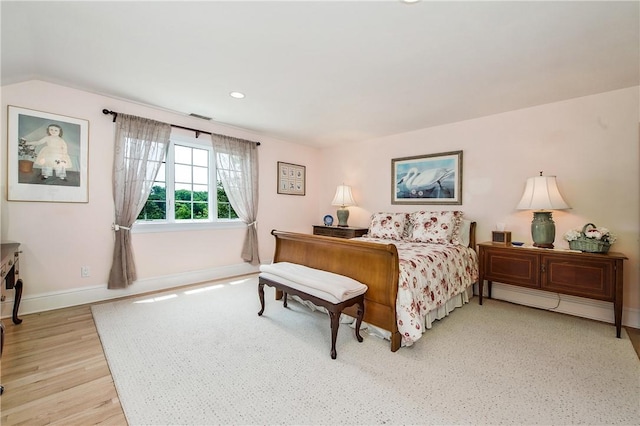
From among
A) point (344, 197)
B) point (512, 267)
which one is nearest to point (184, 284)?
point (344, 197)

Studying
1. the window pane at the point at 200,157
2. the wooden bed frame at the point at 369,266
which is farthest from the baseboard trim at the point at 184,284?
the wooden bed frame at the point at 369,266

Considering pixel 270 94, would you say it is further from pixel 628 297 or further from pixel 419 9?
pixel 628 297

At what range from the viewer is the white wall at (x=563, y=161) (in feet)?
9.17

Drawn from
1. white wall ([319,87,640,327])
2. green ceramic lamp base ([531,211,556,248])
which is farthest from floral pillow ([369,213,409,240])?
green ceramic lamp base ([531,211,556,248])

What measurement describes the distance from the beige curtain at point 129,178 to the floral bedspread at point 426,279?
10.2 ft

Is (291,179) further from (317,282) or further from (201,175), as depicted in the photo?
(317,282)

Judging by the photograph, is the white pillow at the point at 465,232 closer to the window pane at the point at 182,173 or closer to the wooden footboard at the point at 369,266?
the wooden footboard at the point at 369,266

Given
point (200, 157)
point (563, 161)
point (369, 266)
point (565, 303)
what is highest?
point (200, 157)

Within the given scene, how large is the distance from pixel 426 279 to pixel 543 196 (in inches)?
65.2

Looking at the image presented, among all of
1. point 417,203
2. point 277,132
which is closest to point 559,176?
point 417,203

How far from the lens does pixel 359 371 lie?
1933mm

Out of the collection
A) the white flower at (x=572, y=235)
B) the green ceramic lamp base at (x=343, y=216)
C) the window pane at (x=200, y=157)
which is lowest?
the white flower at (x=572, y=235)

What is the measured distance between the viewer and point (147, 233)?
141 inches

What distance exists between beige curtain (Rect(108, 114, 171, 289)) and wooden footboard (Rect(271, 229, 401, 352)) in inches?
80.9
